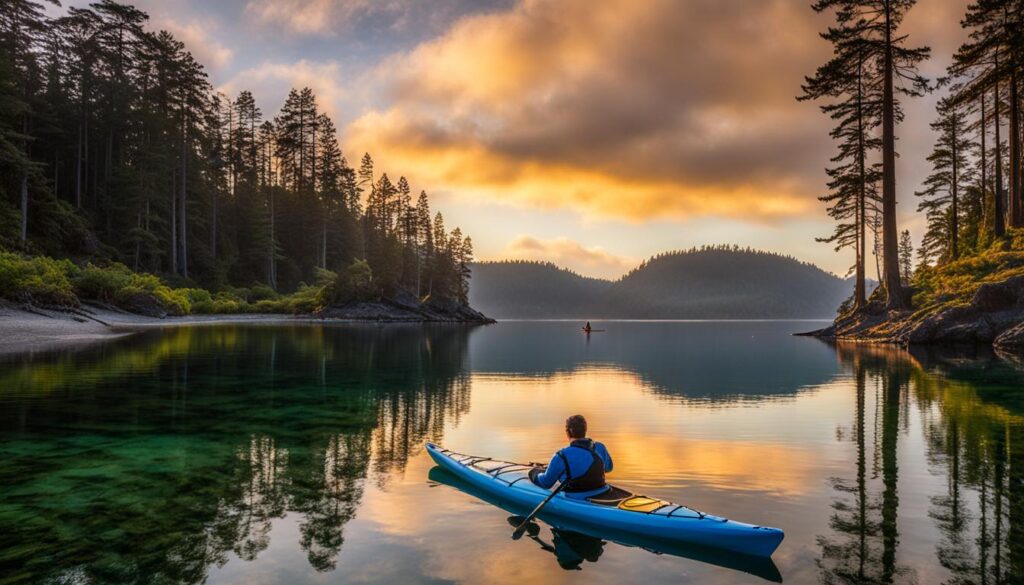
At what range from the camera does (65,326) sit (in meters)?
36.4

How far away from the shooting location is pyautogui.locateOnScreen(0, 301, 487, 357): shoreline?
31127 mm

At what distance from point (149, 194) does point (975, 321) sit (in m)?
66.5

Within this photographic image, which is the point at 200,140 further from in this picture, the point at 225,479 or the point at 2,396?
the point at 225,479

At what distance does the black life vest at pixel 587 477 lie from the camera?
28.4ft

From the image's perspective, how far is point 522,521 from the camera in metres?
8.70

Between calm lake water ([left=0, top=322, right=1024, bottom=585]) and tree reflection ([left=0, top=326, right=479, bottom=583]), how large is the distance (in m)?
0.06

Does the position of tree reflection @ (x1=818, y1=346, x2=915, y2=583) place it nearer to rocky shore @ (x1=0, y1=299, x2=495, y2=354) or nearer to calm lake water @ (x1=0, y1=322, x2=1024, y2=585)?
calm lake water @ (x1=0, y1=322, x2=1024, y2=585)

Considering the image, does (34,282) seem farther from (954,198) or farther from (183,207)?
(954,198)

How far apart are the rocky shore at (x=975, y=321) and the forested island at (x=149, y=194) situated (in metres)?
52.8

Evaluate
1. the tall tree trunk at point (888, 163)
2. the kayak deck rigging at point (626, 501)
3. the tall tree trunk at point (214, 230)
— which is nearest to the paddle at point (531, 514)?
the kayak deck rigging at point (626, 501)

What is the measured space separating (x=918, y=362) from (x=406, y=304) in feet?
203

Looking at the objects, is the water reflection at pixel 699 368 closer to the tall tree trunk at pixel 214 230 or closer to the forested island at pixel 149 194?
the forested island at pixel 149 194

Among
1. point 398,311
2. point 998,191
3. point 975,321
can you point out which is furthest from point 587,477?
point 398,311

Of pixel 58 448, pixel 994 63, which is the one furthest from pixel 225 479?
pixel 994 63
